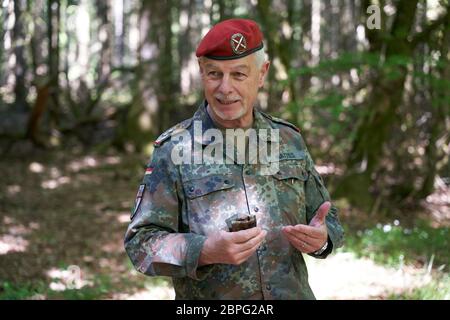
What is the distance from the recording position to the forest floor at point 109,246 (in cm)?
507

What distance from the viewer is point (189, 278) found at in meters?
2.19

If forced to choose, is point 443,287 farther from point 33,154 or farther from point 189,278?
point 33,154

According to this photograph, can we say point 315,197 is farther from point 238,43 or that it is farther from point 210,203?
point 238,43

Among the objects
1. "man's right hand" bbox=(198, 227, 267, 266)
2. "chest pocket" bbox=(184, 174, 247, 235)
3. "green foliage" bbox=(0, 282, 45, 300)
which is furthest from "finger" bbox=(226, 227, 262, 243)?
"green foliage" bbox=(0, 282, 45, 300)

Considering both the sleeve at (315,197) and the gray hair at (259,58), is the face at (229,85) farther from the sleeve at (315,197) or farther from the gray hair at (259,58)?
the sleeve at (315,197)

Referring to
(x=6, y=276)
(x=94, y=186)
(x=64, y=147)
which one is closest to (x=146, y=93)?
(x=64, y=147)

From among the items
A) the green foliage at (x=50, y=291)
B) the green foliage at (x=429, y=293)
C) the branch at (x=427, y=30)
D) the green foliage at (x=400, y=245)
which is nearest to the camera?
the green foliage at (x=429, y=293)

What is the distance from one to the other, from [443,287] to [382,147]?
4721mm

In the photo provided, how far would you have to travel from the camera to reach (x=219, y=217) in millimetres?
2166

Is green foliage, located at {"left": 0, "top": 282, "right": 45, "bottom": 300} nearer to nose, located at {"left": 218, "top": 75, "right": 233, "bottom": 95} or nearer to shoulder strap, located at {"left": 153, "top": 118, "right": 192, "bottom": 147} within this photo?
shoulder strap, located at {"left": 153, "top": 118, "right": 192, "bottom": 147}

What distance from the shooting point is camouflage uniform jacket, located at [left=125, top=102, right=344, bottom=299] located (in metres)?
2.08

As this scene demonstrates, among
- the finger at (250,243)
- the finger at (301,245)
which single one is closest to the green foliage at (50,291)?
the finger at (301,245)

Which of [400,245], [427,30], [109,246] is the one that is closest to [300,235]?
[400,245]

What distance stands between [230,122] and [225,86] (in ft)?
0.61
